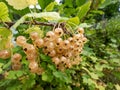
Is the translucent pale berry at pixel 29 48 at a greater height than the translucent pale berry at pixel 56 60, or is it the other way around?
the translucent pale berry at pixel 29 48

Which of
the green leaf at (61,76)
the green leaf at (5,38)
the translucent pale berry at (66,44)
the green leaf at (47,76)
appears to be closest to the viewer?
the green leaf at (5,38)

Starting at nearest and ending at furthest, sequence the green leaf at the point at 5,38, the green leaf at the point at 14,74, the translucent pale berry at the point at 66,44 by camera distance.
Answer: the green leaf at the point at 5,38, the translucent pale berry at the point at 66,44, the green leaf at the point at 14,74

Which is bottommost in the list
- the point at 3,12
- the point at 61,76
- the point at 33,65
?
the point at 61,76

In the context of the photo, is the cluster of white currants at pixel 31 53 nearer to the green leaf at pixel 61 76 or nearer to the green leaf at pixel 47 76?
the green leaf at pixel 61 76

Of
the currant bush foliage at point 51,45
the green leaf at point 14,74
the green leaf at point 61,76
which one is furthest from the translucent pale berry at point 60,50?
the green leaf at point 14,74

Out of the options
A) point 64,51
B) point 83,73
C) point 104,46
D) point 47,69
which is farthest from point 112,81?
point 64,51

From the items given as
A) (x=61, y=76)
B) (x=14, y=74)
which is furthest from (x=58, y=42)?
(x=14, y=74)

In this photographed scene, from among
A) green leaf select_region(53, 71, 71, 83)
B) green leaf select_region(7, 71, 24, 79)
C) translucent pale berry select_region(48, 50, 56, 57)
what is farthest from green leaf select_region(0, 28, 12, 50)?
green leaf select_region(7, 71, 24, 79)

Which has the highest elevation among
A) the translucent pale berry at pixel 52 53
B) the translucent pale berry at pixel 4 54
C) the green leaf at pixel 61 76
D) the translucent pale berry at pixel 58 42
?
the translucent pale berry at pixel 58 42

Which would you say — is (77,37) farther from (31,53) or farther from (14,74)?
(14,74)
